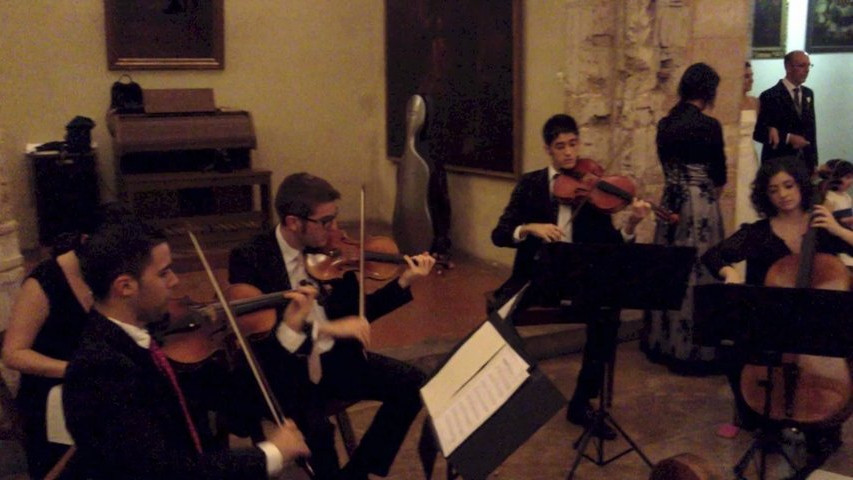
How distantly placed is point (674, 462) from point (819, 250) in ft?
6.93

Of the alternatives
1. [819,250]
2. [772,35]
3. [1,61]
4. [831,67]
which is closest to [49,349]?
[819,250]

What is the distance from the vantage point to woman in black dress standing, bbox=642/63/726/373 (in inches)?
170

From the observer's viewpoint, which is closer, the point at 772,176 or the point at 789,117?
the point at 772,176

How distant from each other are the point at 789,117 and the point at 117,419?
19.0 feet

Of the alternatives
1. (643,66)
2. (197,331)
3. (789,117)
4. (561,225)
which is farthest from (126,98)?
(789,117)

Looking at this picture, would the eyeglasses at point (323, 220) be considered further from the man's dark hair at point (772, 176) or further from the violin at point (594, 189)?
the man's dark hair at point (772, 176)

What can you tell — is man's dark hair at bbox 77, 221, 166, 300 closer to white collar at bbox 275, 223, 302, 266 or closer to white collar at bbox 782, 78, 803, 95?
white collar at bbox 275, 223, 302, 266

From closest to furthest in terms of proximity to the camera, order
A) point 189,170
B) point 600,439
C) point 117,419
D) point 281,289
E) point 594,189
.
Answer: point 117,419 < point 281,289 < point 600,439 < point 594,189 < point 189,170

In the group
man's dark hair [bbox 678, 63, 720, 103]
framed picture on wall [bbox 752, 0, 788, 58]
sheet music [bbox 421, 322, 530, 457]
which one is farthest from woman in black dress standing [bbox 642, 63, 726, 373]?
framed picture on wall [bbox 752, 0, 788, 58]

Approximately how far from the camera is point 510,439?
1.94 metres

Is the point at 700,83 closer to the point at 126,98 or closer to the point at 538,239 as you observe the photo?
the point at 538,239

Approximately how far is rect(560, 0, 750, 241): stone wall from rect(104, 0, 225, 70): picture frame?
3396 mm

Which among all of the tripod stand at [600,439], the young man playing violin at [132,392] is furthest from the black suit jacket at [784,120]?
the young man playing violin at [132,392]

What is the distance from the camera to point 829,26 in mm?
8438
